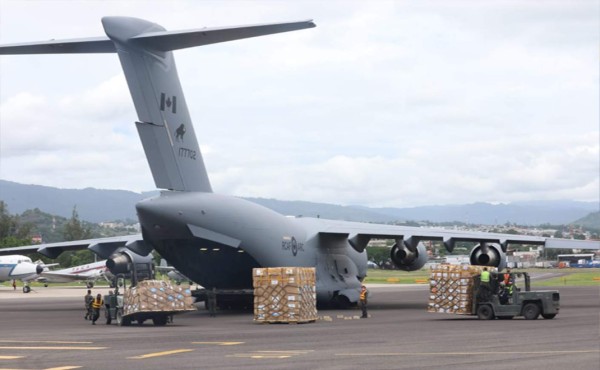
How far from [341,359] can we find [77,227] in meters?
124

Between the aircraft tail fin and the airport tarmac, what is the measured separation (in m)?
5.13

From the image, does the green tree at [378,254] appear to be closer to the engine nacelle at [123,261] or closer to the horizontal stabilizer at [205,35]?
the engine nacelle at [123,261]

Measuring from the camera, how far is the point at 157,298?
30062 millimetres

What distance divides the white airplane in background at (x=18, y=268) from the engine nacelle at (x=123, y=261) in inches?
1202

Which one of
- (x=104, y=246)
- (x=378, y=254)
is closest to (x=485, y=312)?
(x=104, y=246)

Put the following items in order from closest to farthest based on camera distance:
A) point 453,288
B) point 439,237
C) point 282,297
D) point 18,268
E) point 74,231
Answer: point 282,297
point 453,288
point 439,237
point 18,268
point 74,231

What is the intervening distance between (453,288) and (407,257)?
9454 mm

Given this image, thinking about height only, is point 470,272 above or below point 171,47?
below

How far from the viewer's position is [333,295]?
40.8 m

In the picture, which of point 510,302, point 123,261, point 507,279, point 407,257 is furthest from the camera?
point 407,257

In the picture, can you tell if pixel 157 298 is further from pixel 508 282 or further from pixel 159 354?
pixel 508 282

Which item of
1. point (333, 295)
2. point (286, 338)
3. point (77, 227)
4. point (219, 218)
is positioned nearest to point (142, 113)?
point (219, 218)

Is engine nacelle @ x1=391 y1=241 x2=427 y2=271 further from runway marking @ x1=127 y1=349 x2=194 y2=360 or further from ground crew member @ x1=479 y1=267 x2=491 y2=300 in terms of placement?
runway marking @ x1=127 y1=349 x2=194 y2=360

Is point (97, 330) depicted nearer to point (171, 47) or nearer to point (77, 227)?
point (171, 47)
